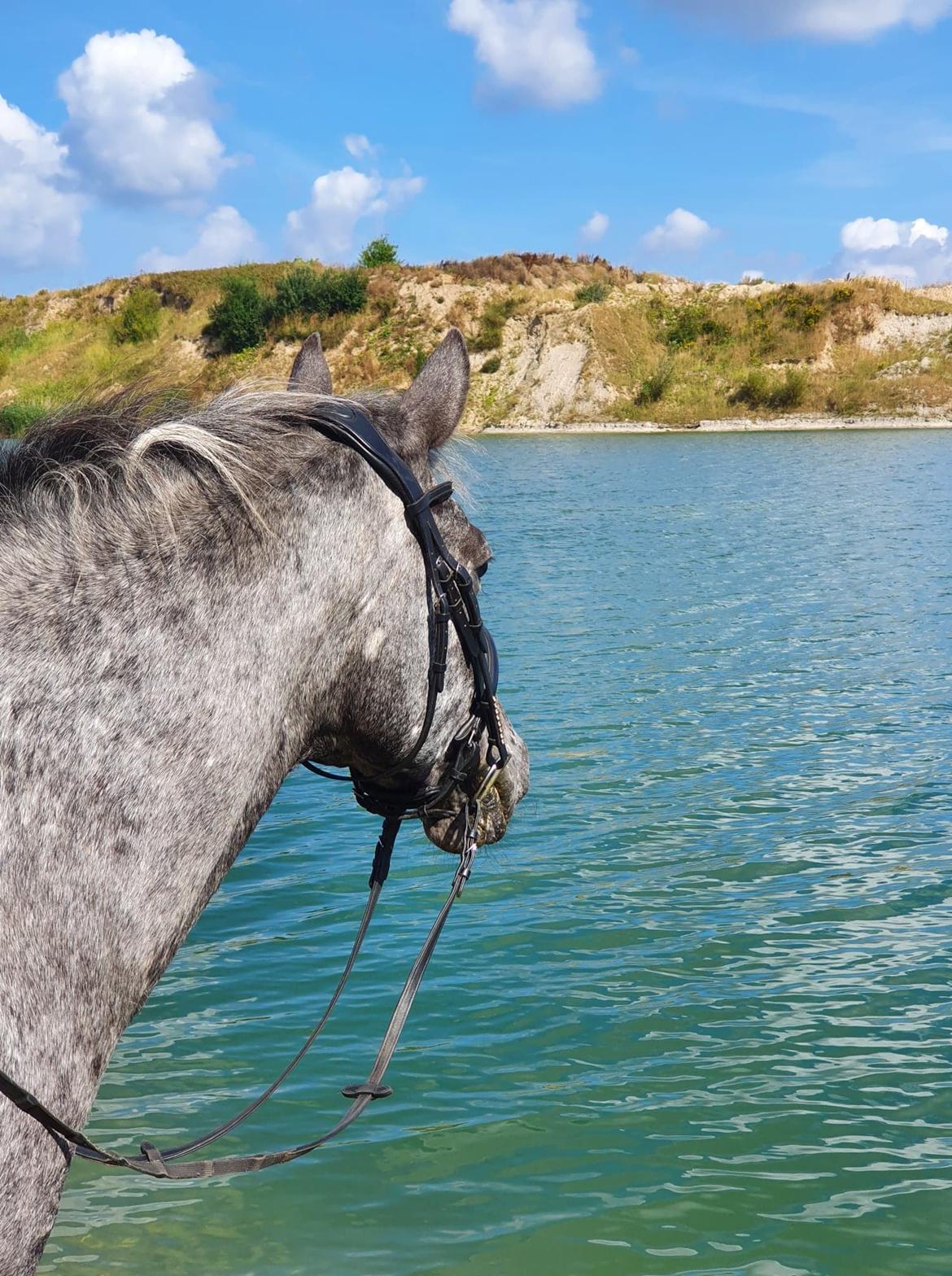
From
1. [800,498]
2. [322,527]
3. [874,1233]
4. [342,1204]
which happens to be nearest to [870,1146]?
[874,1233]

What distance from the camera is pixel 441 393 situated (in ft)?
10.9

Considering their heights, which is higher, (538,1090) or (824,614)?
(824,614)

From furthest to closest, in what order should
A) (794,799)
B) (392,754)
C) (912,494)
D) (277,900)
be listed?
(912,494)
(794,799)
(277,900)
(392,754)

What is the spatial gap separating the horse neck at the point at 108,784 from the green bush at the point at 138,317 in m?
83.1

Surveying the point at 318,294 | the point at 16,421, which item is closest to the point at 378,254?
the point at 318,294

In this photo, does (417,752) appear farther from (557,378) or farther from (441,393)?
(557,378)

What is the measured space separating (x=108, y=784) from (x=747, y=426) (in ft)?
214

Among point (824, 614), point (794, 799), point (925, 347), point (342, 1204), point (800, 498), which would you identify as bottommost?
point (342, 1204)

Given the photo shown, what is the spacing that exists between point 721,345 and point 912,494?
4206 cm

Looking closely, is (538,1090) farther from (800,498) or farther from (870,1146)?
(800,498)

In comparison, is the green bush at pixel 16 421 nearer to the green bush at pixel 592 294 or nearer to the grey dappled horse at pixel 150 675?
the grey dappled horse at pixel 150 675

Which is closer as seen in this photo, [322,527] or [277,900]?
[322,527]

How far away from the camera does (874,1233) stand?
17.0 ft

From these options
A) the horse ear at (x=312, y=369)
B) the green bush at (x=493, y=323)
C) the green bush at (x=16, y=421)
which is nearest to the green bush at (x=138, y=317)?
the green bush at (x=493, y=323)
